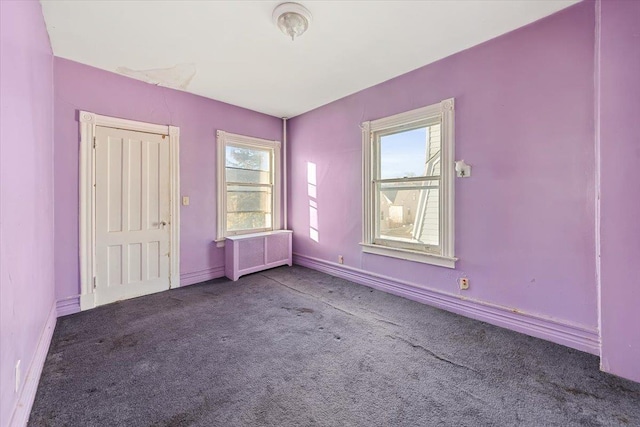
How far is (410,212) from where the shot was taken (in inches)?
128

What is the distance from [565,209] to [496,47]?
1533 millimetres

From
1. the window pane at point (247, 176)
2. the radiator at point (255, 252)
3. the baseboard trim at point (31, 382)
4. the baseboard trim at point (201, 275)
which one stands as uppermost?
the window pane at point (247, 176)

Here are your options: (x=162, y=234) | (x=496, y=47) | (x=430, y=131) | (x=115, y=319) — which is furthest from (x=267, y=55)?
(x=115, y=319)

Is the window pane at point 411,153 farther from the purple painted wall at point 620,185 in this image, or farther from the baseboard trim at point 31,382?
the baseboard trim at point 31,382

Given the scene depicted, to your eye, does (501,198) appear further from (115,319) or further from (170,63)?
(115,319)

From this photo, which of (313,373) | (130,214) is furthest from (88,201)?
(313,373)

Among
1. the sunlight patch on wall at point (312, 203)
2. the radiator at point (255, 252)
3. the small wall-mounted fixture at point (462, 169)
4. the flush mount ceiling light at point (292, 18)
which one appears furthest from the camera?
the sunlight patch on wall at point (312, 203)

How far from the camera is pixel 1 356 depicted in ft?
3.82

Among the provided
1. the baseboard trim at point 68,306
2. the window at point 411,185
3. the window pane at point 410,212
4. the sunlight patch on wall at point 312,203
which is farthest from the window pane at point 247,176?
the baseboard trim at point 68,306

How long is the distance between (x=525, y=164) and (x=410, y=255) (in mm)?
1399

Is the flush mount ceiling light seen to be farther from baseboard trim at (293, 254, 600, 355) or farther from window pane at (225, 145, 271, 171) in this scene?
baseboard trim at (293, 254, 600, 355)

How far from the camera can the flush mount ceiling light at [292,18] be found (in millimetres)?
2041

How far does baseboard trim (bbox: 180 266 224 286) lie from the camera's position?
3596 mm

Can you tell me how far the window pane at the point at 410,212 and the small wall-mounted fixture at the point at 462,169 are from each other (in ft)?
0.99
